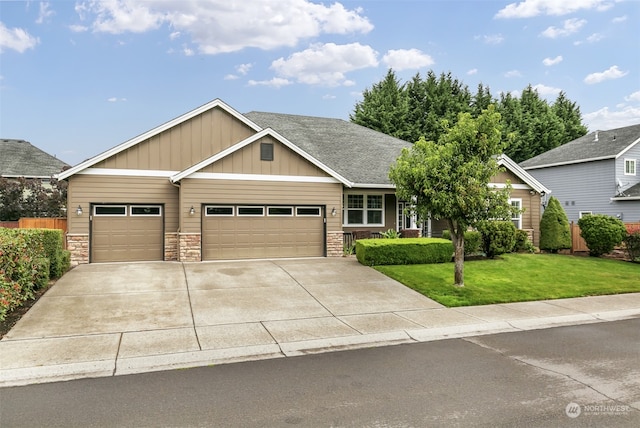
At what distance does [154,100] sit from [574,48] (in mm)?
23341

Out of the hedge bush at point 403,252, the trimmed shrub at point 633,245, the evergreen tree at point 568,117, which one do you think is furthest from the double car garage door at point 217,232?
the evergreen tree at point 568,117

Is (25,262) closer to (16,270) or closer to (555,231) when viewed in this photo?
(16,270)

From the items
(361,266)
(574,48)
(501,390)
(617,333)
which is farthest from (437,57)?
(501,390)

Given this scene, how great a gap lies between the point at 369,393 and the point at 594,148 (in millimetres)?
30090

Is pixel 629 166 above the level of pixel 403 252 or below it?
above

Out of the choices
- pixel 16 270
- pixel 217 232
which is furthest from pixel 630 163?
pixel 16 270

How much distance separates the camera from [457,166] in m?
10.8

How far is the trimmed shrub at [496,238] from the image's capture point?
54.1 feet

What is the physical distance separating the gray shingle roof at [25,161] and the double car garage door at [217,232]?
48.1 ft

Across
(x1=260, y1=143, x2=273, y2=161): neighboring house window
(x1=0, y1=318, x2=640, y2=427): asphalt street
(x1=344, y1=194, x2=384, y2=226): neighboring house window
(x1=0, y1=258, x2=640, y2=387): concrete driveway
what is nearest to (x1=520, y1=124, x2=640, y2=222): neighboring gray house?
(x1=344, y1=194, x2=384, y2=226): neighboring house window

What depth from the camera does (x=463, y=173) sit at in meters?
10.5

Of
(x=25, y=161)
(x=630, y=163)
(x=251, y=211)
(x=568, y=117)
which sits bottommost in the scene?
(x=251, y=211)

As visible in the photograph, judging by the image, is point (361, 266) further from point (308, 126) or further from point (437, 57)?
point (437, 57)

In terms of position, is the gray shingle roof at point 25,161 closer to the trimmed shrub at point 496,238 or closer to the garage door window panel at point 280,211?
the garage door window panel at point 280,211
